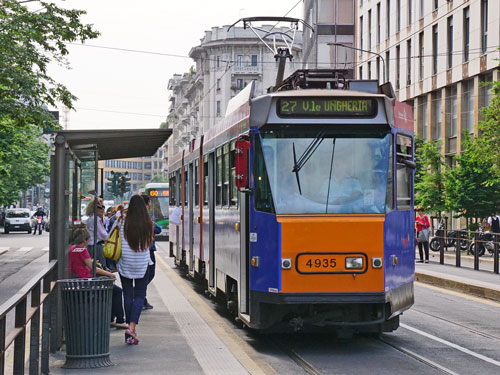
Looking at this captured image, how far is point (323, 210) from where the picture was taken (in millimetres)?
10547

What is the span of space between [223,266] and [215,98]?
10076cm

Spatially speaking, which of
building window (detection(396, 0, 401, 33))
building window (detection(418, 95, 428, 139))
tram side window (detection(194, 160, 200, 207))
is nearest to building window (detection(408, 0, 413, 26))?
building window (detection(396, 0, 401, 33))

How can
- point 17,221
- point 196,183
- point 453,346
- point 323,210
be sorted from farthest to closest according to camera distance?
1. point 17,221
2. point 196,183
3. point 453,346
4. point 323,210

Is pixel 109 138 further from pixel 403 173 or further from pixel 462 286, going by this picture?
pixel 462 286

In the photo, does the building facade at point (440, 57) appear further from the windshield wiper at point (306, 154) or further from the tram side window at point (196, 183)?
the windshield wiper at point (306, 154)

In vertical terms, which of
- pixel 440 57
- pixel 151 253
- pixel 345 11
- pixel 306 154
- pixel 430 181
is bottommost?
pixel 151 253

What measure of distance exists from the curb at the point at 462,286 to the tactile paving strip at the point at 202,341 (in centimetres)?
566

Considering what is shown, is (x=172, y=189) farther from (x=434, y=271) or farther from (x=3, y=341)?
(x=3, y=341)

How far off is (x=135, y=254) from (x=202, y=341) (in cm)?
122

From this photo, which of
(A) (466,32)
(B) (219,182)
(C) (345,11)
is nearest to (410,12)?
(A) (466,32)

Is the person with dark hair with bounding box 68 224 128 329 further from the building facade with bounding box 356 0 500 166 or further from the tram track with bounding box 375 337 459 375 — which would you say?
the building facade with bounding box 356 0 500 166

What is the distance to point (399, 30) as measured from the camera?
5406 centimetres

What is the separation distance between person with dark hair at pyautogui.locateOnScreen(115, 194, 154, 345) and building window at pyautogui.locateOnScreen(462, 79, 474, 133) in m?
35.3

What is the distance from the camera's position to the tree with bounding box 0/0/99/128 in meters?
23.5
